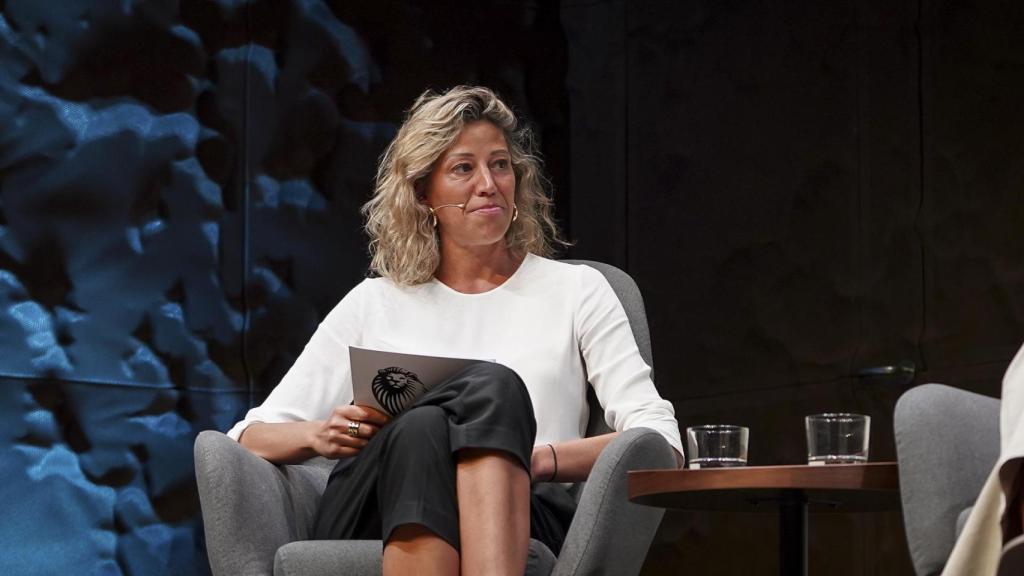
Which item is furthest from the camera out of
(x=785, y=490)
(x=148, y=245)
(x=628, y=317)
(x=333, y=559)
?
(x=148, y=245)

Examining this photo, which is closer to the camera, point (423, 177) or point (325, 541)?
point (325, 541)

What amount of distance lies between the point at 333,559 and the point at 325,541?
2.0 inches

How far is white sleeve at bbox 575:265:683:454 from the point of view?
7.89 ft

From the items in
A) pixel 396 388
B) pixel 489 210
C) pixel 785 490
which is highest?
pixel 489 210

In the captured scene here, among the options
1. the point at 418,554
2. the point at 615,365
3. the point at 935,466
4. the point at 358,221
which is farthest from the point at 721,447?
the point at 358,221

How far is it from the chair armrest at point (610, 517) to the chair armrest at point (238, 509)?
47 cm

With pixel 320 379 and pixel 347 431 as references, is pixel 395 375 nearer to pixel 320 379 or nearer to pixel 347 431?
pixel 347 431

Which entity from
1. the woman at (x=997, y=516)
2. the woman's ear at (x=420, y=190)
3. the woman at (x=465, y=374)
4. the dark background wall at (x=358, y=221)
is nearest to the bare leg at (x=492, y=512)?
the woman at (x=465, y=374)

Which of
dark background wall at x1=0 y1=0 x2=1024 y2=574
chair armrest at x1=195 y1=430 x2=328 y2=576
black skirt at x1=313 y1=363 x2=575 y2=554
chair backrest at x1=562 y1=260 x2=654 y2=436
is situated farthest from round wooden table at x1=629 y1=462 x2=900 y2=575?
dark background wall at x1=0 y1=0 x2=1024 y2=574

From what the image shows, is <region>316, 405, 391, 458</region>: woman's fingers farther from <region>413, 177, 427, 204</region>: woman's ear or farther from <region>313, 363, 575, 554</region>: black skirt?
<region>413, 177, 427, 204</region>: woman's ear

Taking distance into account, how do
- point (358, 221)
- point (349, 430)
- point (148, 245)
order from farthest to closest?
point (358, 221) → point (148, 245) → point (349, 430)

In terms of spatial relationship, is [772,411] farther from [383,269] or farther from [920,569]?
[920,569]

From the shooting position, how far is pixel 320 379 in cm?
263

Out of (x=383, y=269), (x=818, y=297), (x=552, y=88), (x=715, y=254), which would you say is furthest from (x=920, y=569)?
(x=552, y=88)
